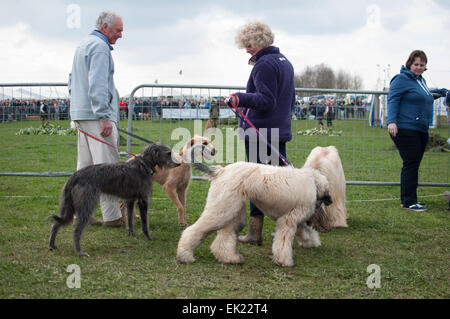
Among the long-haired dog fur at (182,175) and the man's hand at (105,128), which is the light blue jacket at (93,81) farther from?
the long-haired dog fur at (182,175)

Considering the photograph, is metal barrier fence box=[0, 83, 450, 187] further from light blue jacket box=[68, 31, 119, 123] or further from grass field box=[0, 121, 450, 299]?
light blue jacket box=[68, 31, 119, 123]

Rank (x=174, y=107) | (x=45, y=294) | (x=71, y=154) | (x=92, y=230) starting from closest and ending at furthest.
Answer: (x=45, y=294) → (x=92, y=230) → (x=174, y=107) → (x=71, y=154)

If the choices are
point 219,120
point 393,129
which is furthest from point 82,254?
point 393,129

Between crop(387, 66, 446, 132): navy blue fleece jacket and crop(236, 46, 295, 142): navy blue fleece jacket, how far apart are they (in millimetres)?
2376

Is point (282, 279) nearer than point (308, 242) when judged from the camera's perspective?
Yes

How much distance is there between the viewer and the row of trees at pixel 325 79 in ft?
179

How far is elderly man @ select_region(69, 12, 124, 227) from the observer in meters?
4.51

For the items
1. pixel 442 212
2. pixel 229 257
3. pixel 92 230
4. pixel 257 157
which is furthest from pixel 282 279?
pixel 442 212

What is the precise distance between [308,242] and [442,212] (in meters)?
2.92

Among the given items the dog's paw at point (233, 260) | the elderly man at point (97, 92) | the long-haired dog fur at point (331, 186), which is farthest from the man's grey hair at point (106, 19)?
the dog's paw at point (233, 260)

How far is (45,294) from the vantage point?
3.07 meters

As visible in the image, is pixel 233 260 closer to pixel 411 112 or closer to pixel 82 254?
pixel 82 254

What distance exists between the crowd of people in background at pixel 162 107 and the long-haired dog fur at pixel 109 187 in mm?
2216

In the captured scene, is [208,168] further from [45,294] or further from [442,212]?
[442,212]
